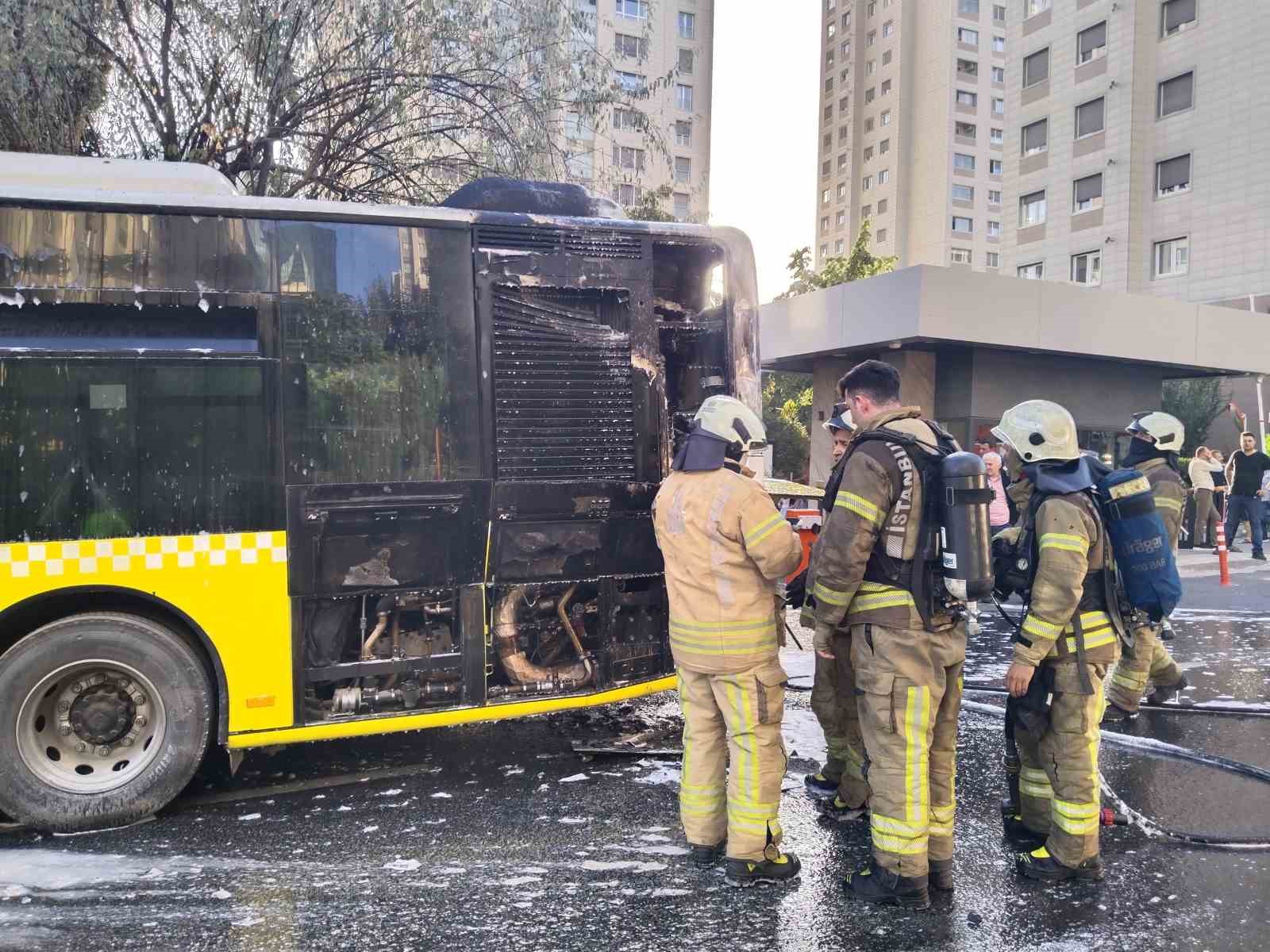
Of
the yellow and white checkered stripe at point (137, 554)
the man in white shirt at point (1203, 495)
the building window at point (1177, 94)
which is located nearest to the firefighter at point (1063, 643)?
the yellow and white checkered stripe at point (137, 554)

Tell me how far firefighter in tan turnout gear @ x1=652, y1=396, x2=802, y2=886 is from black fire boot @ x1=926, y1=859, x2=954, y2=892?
53 cm

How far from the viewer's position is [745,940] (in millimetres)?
3215

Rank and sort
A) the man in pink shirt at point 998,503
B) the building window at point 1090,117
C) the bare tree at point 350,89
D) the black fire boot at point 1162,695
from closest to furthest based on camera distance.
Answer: the black fire boot at point 1162,695, the bare tree at point 350,89, the man in pink shirt at point 998,503, the building window at point 1090,117

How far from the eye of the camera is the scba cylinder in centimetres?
342

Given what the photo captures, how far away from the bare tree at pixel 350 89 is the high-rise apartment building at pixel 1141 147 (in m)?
29.6

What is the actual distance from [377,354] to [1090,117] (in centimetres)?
3973

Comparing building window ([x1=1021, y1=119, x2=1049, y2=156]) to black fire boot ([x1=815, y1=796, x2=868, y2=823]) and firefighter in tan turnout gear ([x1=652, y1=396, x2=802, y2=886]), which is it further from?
firefighter in tan turnout gear ([x1=652, y1=396, x2=802, y2=886])

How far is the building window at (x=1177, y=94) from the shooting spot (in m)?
33.2

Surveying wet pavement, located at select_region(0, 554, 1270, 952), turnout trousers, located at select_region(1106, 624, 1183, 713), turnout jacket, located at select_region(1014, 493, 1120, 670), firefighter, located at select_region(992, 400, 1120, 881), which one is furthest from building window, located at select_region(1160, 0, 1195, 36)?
turnout jacket, located at select_region(1014, 493, 1120, 670)

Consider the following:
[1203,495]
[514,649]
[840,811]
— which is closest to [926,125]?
[1203,495]

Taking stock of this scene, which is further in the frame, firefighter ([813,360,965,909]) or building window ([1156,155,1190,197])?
building window ([1156,155,1190,197])

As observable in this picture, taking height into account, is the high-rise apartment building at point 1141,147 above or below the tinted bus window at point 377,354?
above

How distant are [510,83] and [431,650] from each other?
7.44m

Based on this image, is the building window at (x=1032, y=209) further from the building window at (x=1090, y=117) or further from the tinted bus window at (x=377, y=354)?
the tinted bus window at (x=377, y=354)
